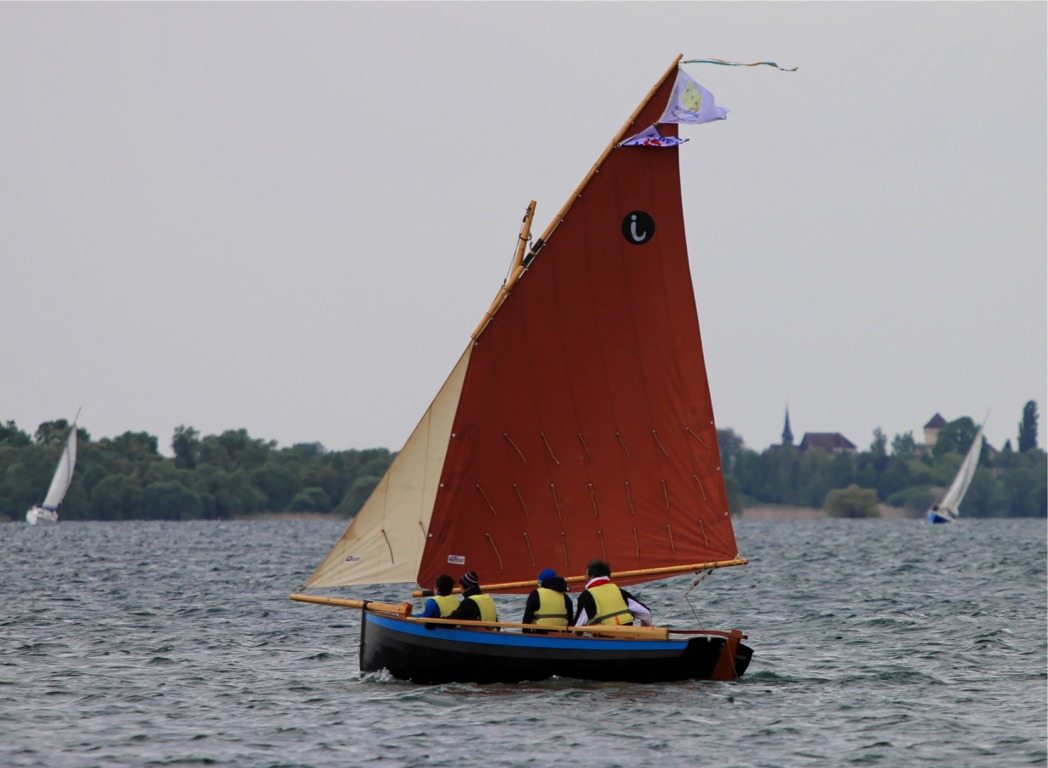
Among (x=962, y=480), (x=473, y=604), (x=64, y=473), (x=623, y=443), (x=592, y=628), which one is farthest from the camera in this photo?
(x=962, y=480)

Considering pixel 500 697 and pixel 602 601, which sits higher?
pixel 602 601

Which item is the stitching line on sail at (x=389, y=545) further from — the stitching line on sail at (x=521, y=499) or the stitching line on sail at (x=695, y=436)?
the stitching line on sail at (x=695, y=436)

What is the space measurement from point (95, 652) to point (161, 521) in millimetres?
149946

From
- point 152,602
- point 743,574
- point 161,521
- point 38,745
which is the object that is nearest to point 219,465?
point 161,521

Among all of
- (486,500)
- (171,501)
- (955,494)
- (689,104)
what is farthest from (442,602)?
(955,494)

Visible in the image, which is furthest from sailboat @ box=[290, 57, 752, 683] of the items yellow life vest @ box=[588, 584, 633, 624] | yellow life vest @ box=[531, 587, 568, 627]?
yellow life vest @ box=[531, 587, 568, 627]

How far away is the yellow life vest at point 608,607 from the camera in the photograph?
80.3ft

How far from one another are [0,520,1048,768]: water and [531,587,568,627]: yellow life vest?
1.04 meters

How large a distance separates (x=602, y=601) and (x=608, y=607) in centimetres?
14

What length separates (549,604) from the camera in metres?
24.4

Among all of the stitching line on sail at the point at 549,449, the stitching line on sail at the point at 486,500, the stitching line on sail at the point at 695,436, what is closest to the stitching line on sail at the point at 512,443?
the stitching line on sail at the point at 549,449

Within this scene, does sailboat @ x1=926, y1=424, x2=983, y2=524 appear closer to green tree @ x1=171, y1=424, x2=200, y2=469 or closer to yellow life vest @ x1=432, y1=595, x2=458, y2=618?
green tree @ x1=171, y1=424, x2=200, y2=469

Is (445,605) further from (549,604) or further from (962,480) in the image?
(962,480)

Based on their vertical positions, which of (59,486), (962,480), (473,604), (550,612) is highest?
(962,480)
